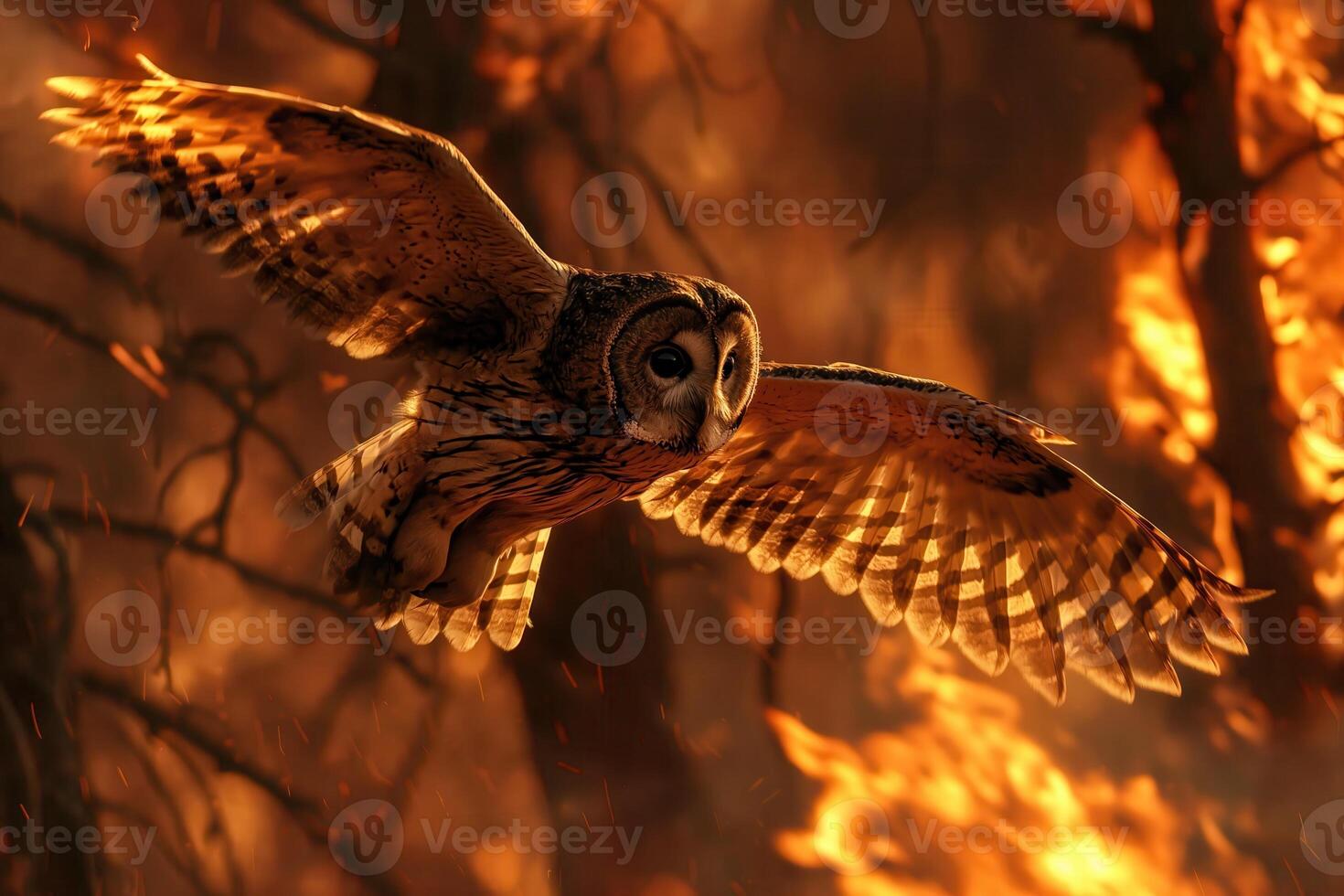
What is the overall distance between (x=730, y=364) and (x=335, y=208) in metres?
0.62

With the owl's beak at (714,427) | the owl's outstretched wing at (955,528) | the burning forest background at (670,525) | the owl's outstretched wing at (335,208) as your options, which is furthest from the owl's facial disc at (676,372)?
the burning forest background at (670,525)

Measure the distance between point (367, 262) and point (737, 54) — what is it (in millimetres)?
1491

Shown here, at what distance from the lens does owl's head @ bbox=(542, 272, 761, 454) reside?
1565 mm

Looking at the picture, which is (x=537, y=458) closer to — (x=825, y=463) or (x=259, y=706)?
(x=825, y=463)

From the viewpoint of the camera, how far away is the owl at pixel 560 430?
143 centimetres

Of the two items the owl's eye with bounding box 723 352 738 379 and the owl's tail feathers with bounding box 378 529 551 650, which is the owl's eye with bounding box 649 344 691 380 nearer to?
the owl's eye with bounding box 723 352 738 379

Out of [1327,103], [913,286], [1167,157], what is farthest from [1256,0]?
[913,286]

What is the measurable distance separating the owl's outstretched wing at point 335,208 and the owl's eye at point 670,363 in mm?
175

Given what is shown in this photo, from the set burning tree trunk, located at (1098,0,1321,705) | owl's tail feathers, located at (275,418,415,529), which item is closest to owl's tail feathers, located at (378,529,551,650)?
owl's tail feathers, located at (275,418,415,529)

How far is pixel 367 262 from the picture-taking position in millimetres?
1585

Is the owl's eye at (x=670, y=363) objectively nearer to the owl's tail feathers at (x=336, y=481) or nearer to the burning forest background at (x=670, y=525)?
the owl's tail feathers at (x=336, y=481)

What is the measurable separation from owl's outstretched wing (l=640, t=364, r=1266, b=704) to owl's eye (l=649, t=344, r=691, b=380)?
34 cm

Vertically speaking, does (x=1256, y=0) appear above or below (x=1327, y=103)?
above

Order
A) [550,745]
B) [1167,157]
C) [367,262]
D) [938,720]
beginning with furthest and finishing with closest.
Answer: [1167,157] < [938,720] < [550,745] < [367,262]
